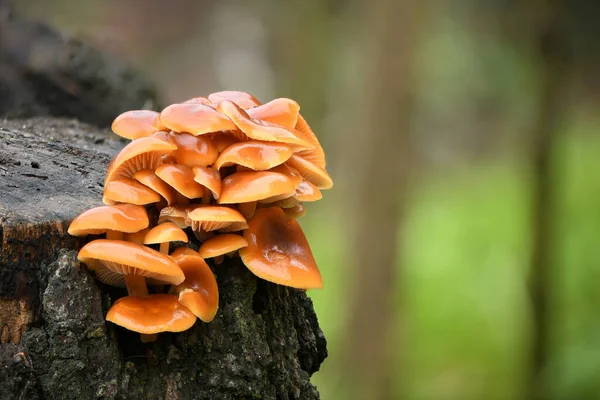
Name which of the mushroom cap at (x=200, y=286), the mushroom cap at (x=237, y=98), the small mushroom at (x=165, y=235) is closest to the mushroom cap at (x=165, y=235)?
the small mushroom at (x=165, y=235)

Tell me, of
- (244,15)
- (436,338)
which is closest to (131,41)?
(244,15)

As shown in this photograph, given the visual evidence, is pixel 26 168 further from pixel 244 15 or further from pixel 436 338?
pixel 244 15

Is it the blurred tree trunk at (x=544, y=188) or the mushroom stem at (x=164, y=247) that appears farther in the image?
the blurred tree trunk at (x=544, y=188)

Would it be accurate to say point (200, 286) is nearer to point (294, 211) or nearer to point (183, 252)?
point (183, 252)

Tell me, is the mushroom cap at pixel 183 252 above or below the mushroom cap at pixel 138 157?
below

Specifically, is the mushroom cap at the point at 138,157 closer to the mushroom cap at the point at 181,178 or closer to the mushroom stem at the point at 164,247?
the mushroom cap at the point at 181,178

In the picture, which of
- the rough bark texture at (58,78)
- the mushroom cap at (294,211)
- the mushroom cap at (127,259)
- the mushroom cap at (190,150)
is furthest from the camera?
the rough bark texture at (58,78)
